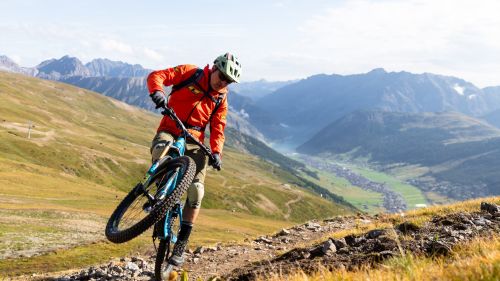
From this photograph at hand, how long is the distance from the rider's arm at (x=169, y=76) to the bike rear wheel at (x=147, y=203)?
2.10 meters

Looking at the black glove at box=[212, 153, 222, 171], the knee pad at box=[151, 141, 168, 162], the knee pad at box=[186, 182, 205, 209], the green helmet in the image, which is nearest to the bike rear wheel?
the knee pad at box=[151, 141, 168, 162]

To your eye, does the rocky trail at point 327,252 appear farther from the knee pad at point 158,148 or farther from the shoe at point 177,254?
the knee pad at point 158,148

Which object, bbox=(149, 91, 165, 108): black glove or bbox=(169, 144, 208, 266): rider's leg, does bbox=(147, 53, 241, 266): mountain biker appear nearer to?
bbox=(169, 144, 208, 266): rider's leg

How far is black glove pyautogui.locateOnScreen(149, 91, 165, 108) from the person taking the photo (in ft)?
33.9

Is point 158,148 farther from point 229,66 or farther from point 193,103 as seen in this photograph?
point 229,66

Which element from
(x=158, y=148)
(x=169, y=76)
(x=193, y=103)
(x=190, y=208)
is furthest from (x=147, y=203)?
(x=169, y=76)

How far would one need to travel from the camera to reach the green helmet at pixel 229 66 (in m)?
10.8

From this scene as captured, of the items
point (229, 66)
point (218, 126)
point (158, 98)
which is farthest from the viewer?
point (218, 126)

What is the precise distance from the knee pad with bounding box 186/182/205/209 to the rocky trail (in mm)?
2058

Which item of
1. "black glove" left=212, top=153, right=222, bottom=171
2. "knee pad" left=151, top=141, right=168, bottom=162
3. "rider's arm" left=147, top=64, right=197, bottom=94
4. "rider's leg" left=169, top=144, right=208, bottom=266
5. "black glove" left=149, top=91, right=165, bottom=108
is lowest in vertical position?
"rider's leg" left=169, top=144, right=208, bottom=266

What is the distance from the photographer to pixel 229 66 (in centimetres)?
1087

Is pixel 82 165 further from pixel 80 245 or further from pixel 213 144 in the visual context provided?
pixel 213 144

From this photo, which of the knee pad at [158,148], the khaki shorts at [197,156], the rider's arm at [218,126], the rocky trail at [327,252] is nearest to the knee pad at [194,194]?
the khaki shorts at [197,156]

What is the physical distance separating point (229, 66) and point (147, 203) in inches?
153
